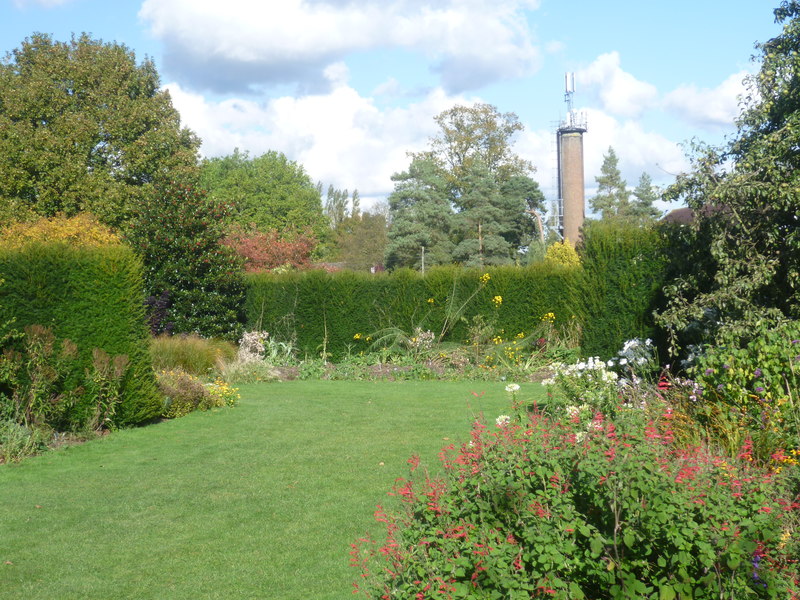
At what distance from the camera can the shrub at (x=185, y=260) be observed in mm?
15688

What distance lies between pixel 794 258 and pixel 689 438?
127 inches

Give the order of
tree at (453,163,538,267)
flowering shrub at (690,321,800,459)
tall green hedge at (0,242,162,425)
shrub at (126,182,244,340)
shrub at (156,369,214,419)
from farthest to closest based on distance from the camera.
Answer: tree at (453,163,538,267) < shrub at (126,182,244,340) < shrub at (156,369,214,419) < tall green hedge at (0,242,162,425) < flowering shrub at (690,321,800,459)

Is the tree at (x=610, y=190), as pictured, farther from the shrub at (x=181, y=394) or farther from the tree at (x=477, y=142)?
the shrub at (x=181, y=394)

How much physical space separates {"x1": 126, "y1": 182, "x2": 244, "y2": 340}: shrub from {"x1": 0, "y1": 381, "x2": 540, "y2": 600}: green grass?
5203 millimetres

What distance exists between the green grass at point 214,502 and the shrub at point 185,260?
5.20 m

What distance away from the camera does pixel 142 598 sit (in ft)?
15.2

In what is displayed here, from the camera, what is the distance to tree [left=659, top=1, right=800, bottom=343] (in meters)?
7.97

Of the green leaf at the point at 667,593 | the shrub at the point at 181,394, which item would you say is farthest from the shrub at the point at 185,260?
the green leaf at the point at 667,593

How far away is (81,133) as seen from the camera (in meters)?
26.0

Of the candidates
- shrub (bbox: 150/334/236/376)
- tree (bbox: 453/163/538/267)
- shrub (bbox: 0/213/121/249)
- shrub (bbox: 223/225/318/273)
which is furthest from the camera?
tree (bbox: 453/163/538/267)

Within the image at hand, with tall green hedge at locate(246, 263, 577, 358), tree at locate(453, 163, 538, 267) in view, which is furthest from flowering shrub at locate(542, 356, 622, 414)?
tree at locate(453, 163, 538, 267)

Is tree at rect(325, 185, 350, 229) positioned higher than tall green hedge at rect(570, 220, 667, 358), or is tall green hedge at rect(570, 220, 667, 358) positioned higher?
tree at rect(325, 185, 350, 229)

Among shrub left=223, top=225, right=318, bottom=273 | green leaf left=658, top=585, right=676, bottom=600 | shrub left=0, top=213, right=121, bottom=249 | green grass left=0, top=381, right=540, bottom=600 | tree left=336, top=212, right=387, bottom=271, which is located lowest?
green grass left=0, top=381, right=540, bottom=600

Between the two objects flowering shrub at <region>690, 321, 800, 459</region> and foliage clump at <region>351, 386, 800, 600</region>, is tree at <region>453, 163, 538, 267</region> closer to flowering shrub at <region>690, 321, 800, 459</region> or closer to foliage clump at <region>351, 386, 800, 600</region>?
flowering shrub at <region>690, 321, 800, 459</region>
